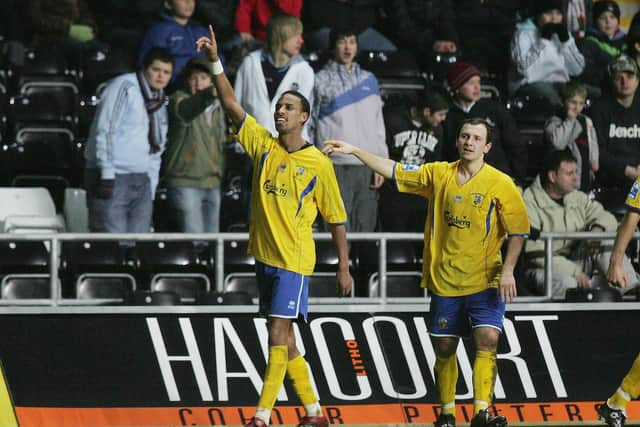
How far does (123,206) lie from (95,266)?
570 millimetres

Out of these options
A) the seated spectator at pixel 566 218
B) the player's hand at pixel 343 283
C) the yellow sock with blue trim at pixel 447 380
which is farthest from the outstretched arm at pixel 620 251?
the seated spectator at pixel 566 218

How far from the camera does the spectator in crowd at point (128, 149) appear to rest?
1171 centimetres

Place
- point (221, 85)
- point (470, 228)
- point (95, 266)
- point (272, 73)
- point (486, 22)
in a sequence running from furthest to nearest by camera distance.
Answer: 1. point (486, 22)
2. point (272, 73)
3. point (95, 266)
4. point (470, 228)
5. point (221, 85)

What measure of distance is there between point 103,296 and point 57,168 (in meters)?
1.74

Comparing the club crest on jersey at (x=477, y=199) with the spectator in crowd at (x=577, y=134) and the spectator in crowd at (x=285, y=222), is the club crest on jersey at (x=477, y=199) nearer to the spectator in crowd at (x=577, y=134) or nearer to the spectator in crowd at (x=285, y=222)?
the spectator in crowd at (x=285, y=222)

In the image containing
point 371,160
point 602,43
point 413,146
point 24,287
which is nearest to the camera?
point 371,160

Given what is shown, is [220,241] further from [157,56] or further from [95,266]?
[157,56]

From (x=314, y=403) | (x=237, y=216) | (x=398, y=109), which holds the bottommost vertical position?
(x=314, y=403)

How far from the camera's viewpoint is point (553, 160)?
12.0m

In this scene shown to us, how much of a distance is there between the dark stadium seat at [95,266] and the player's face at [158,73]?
4.59ft

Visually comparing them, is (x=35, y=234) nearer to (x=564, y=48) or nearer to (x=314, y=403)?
(x=314, y=403)

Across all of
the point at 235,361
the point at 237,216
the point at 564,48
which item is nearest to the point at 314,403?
the point at 235,361

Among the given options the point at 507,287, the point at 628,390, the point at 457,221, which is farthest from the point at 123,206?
the point at 628,390

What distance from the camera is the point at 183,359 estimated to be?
10.2 m
